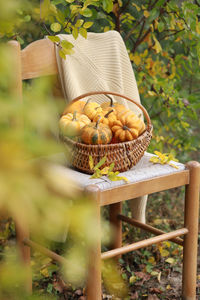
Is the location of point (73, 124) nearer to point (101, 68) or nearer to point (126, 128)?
point (126, 128)

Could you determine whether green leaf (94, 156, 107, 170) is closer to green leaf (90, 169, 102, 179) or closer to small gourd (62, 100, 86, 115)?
green leaf (90, 169, 102, 179)

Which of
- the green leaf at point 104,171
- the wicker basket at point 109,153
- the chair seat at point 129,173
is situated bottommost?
the chair seat at point 129,173

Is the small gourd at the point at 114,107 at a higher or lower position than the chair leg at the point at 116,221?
higher

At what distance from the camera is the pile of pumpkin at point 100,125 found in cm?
131

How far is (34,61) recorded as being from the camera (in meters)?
1.59

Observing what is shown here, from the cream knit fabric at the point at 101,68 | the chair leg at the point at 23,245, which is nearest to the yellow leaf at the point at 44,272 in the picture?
the chair leg at the point at 23,245

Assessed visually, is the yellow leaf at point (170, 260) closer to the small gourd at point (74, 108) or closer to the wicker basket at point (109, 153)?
the wicker basket at point (109, 153)

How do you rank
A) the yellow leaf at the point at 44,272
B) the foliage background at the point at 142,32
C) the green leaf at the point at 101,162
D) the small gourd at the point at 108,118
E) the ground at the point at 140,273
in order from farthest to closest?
the yellow leaf at the point at 44,272 → the ground at the point at 140,273 → the foliage background at the point at 142,32 → the small gourd at the point at 108,118 → the green leaf at the point at 101,162

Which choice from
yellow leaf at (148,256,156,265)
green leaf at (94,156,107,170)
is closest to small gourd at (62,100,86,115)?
green leaf at (94,156,107,170)

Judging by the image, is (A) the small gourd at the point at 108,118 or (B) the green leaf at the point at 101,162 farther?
(A) the small gourd at the point at 108,118

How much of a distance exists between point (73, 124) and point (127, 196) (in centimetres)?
29

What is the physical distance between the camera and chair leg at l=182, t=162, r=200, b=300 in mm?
1502

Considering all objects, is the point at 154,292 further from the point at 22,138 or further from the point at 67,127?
the point at 22,138

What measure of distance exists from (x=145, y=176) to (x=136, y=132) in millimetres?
148
